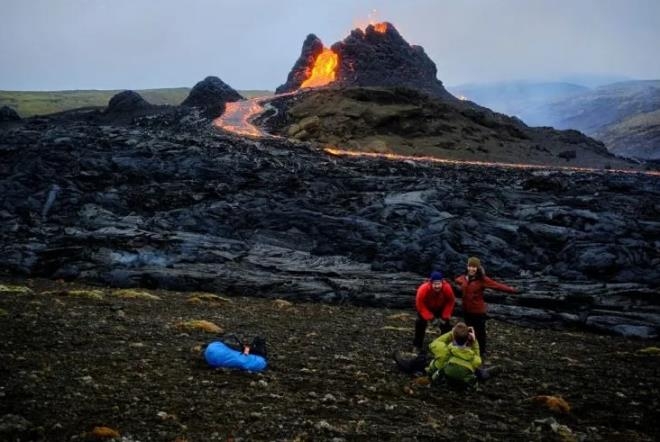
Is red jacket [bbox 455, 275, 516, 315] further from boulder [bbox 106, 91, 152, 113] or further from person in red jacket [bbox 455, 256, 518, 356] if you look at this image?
boulder [bbox 106, 91, 152, 113]

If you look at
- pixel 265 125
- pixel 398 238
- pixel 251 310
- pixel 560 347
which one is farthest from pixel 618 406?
pixel 265 125

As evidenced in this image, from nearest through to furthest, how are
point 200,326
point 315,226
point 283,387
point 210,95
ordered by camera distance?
point 283,387 → point 200,326 → point 315,226 → point 210,95

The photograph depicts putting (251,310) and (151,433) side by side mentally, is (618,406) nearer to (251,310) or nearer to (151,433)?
(151,433)

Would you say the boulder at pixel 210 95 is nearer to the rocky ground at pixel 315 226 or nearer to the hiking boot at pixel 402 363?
the rocky ground at pixel 315 226

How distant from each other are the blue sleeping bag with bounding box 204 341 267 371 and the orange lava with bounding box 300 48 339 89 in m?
136

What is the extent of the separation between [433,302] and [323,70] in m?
143

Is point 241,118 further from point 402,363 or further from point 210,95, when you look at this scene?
point 402,363

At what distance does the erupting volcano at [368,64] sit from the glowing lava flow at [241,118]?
84.7 feet

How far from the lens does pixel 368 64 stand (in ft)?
467

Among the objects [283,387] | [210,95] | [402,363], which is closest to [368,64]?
[210,95]

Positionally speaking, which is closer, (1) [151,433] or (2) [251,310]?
(1) [151,433]

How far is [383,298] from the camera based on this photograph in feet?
109

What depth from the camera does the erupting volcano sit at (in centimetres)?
14125

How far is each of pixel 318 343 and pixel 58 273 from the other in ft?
72.1
